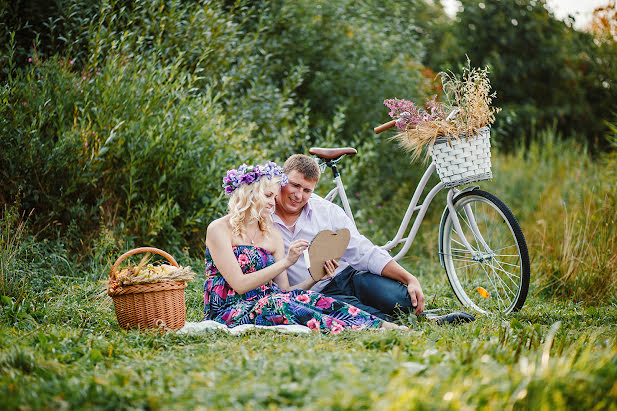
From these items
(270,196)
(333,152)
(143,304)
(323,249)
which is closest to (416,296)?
(323,249)

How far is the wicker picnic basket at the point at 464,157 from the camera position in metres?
3.95

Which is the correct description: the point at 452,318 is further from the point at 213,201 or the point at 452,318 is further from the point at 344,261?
the point at 213,201

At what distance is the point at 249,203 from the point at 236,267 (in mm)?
432

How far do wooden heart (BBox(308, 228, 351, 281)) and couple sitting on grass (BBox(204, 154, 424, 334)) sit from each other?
48 millimetres

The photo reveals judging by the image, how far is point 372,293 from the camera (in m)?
4.14

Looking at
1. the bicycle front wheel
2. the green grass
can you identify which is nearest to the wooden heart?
the green grass

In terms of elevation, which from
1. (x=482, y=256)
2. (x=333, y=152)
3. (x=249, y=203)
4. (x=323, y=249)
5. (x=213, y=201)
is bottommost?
(x=482, y=256)

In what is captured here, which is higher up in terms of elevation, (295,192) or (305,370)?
(295,192)

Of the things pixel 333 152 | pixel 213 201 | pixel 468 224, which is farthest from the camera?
pixel 213 201

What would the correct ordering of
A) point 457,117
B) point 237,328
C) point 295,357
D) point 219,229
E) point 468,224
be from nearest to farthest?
point 295,357 < point 237,328 < point 219,229 < point 457,117 < point 468,224

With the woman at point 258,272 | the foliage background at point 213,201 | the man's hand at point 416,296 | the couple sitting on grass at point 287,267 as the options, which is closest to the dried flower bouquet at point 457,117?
the couple sitting on grass at point 287,267

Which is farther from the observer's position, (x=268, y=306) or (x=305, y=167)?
(x=305, y=167)

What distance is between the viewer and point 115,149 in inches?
222

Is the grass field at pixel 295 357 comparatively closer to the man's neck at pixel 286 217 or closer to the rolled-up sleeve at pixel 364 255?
the rolled-up sleeve at pixel 364 255
